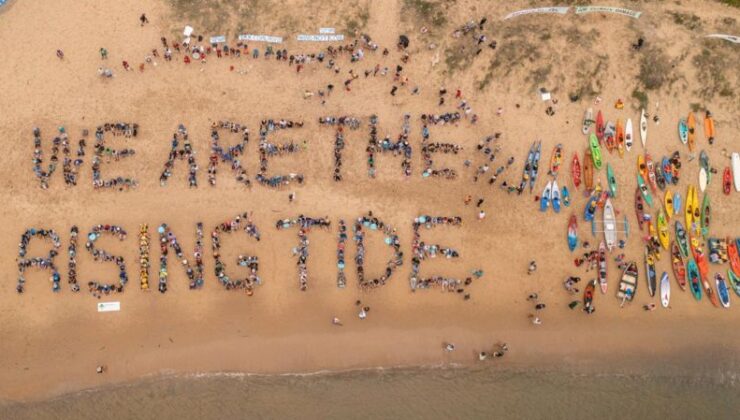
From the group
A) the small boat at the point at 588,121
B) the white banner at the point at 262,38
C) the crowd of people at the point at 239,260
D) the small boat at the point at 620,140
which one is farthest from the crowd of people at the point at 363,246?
the small boat at the point at 620,140

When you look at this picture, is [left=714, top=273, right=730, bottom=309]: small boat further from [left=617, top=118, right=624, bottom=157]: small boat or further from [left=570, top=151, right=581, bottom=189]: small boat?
[left=570, top=151, right=581, bottom=189]: small boat

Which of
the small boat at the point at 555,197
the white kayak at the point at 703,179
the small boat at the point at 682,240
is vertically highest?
the white kayak at the point at 703,179

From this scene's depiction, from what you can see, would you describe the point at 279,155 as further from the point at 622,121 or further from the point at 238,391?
the point at 622,121

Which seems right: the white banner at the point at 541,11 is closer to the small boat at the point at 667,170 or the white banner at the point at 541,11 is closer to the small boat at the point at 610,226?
the small boat at the point at 667,170

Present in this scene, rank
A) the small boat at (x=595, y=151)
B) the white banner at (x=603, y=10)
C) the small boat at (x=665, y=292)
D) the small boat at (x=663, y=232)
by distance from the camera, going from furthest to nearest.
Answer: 1. the white banner at (x=603, y=10)
2. the small boat at (x=595, y=151)
3. the small boat at (x=663, y=232)
4. the small boat at (x=665, y=292)

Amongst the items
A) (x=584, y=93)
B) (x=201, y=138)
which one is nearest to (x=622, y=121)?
(x=584, y=93)

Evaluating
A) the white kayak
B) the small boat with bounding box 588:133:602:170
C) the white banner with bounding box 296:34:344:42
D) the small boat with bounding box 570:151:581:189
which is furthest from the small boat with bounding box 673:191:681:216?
the white banner with bounding box 296:34:344:42
